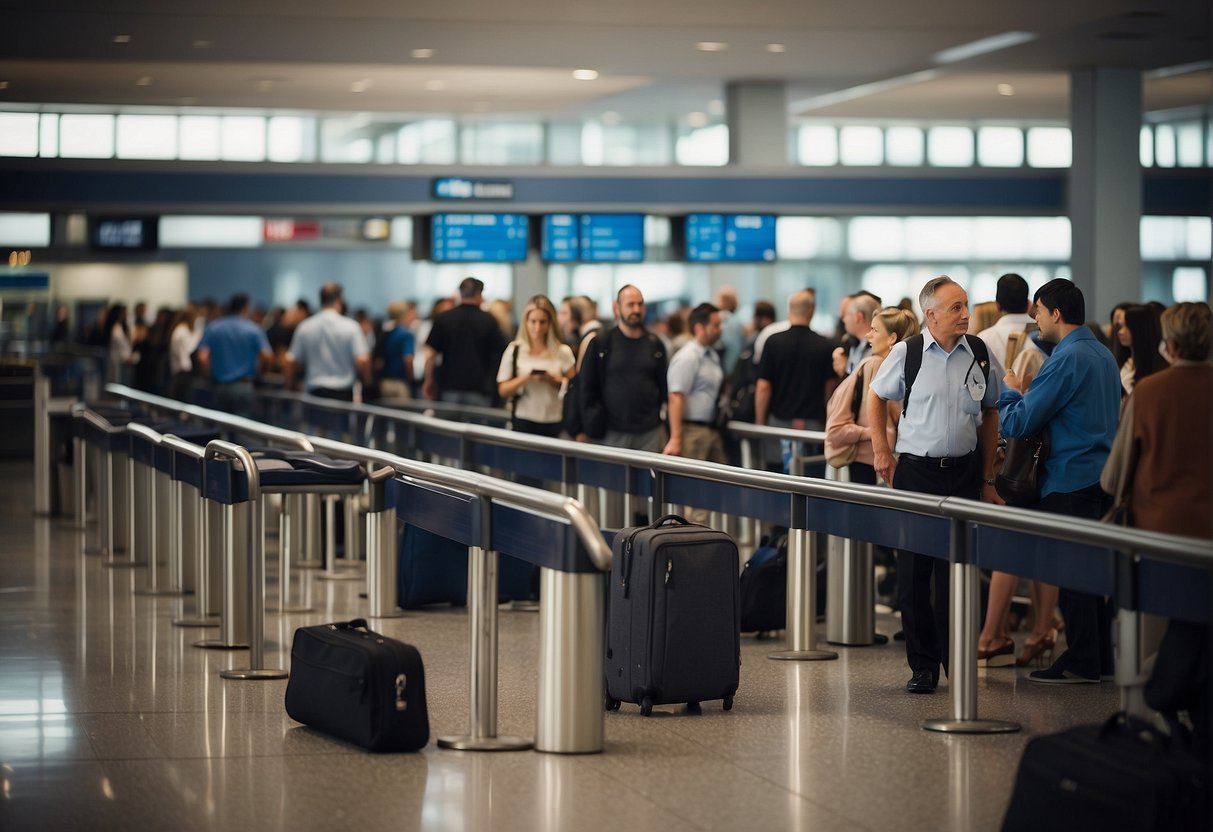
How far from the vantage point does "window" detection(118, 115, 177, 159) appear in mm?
25672

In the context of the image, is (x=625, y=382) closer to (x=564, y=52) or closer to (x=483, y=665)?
A: (x=483, y=665)

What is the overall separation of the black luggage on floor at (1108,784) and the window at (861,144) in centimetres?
2186

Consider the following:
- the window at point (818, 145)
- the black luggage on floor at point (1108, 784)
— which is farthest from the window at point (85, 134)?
the black luggage on floor at point (1108, 784)

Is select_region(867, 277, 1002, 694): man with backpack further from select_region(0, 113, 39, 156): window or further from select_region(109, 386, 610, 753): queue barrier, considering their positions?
select_region(0, 113, 39, 156): window

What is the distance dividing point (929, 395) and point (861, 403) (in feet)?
4.96

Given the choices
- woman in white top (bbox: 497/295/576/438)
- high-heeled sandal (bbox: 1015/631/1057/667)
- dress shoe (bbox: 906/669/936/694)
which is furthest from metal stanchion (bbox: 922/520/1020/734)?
woman in white top (bbox: 497/295/576/438)

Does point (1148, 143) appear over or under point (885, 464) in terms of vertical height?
over

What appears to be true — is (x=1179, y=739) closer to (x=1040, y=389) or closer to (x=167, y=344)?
(x=1040, y=389)

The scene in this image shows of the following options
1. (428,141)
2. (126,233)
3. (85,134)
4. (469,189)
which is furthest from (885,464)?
(85,134)

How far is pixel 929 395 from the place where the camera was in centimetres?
678

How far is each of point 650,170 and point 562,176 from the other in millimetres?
942

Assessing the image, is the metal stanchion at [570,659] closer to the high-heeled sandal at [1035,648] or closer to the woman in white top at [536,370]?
the high-heeled sandal at [1035,648]

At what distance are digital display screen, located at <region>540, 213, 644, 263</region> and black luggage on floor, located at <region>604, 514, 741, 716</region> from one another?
12228mm

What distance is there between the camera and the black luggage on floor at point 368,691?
5.55 m
